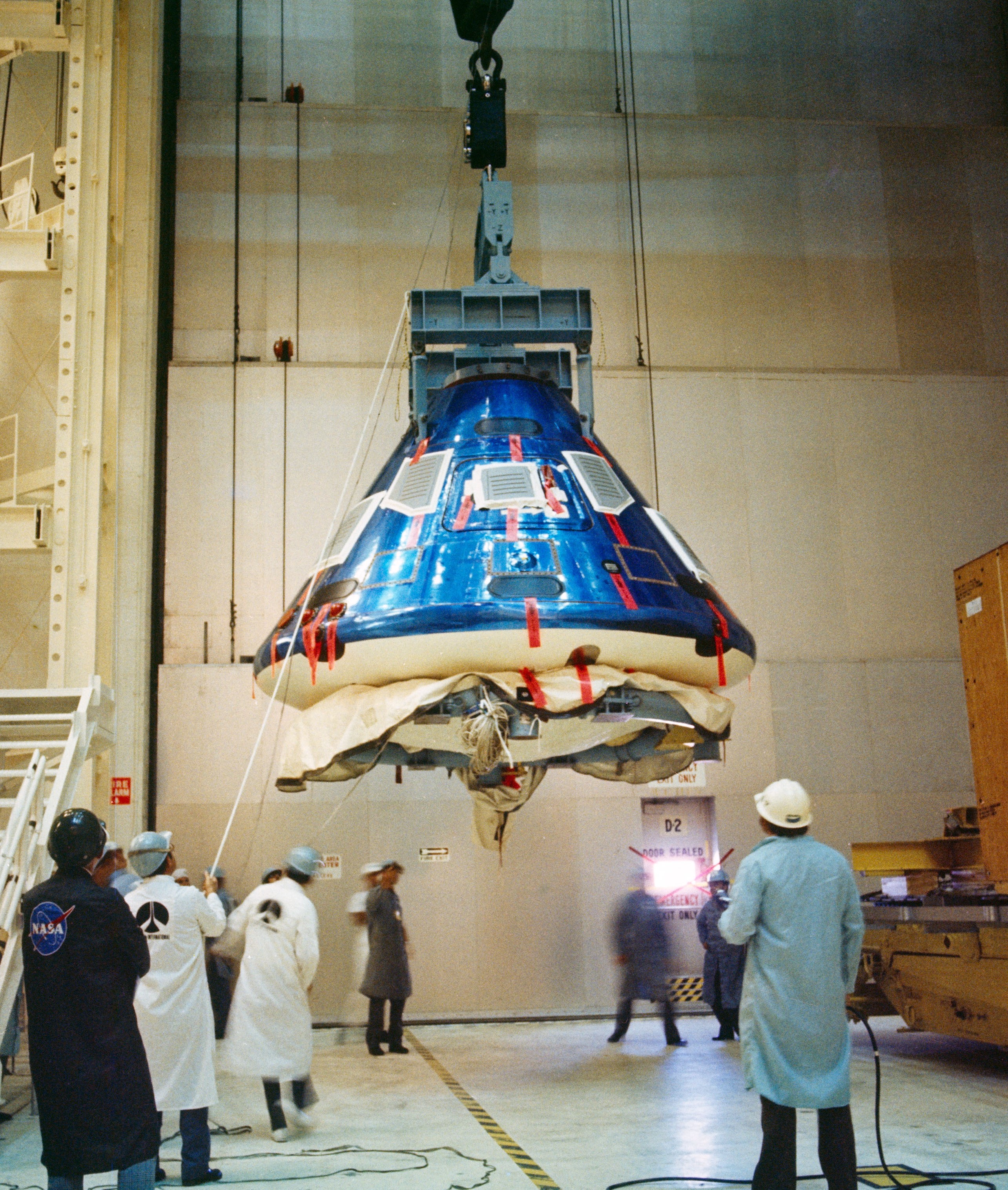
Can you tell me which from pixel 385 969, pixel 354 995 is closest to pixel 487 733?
pixel 385 969

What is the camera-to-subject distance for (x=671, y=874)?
42.3 ft

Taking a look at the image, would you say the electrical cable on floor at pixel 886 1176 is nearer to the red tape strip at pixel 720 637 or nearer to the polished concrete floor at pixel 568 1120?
the polished concrete floor at pixel 568 1120

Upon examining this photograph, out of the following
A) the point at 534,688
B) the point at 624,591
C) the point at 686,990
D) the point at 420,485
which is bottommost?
the point at 686,990

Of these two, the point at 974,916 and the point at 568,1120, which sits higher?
the point at 974,916

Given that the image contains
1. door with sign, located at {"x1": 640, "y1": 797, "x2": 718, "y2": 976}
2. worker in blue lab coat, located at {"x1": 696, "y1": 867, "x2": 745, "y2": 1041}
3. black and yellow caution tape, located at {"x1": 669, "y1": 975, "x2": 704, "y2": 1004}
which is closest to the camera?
worker in blue lab coat, located at {"x1": 696, "y1": 867, "x2": 745, "y2": 1041}

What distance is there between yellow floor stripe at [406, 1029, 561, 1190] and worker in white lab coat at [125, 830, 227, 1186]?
4.62 feet

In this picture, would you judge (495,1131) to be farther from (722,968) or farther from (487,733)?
(722,968)

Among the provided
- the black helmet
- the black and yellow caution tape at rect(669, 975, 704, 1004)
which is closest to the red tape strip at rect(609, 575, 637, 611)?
the black helmet

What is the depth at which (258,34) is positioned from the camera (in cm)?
1467

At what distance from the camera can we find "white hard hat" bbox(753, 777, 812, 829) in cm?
432

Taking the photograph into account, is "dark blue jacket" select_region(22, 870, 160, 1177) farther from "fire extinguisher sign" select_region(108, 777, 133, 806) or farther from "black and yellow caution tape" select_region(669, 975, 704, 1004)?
"black and yellow caution tape" select_region(669, 975, 704, 1004)

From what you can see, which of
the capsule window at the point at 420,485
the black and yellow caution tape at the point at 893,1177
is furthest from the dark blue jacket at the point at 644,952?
the black and yellow caution tape at the point at 893,1177

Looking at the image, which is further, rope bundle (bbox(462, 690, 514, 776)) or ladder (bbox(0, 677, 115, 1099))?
rope bundle (bbox(462, 690, 514, 776))

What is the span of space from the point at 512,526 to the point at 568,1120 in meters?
3.39
